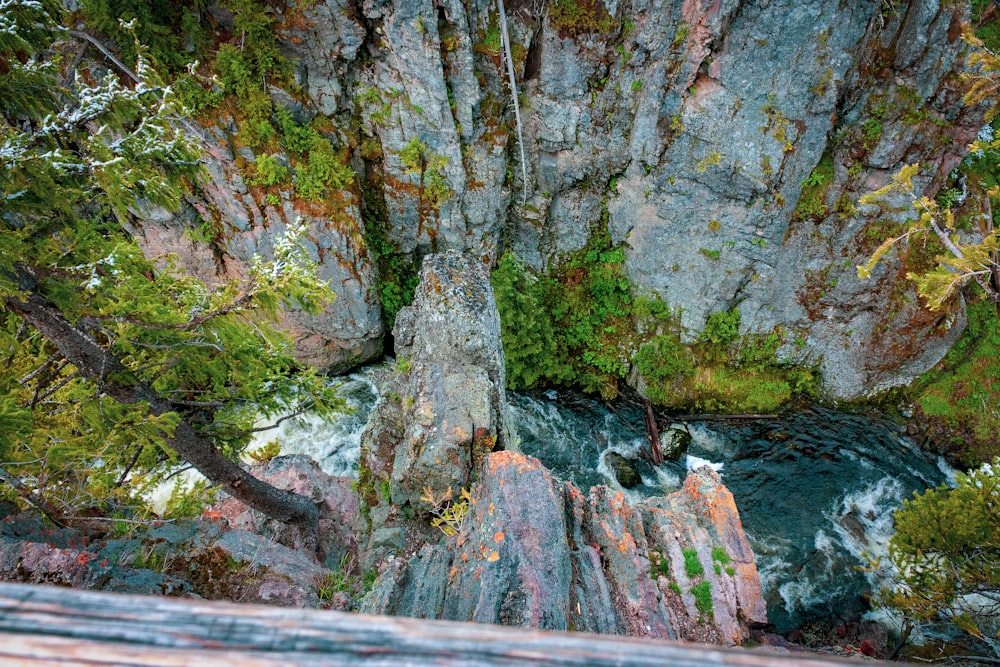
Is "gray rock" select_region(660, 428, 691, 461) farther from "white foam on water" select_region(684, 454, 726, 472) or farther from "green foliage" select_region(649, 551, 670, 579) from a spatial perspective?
"green foliage" select_region(649, 551, 670, 579)

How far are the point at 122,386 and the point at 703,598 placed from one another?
25.2ft

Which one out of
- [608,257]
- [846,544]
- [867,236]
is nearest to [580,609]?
[846,544]

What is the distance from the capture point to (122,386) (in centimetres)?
562

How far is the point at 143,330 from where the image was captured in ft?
17.4

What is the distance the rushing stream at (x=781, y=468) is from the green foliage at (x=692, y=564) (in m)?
6.58

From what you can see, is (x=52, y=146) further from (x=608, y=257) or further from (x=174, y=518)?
(x=608, y=257)

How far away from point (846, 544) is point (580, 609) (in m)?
10.9

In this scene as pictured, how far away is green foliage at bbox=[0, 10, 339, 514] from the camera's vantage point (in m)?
4.18

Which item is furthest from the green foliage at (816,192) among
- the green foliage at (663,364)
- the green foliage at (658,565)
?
the green foliage at (658,565)

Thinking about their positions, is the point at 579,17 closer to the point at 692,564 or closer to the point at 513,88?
the point at 513,88

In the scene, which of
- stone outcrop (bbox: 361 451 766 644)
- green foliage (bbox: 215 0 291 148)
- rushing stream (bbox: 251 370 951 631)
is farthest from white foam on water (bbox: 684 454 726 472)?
green foliage (bbox: 215 0 291 148)

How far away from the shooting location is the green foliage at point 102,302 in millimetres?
4184

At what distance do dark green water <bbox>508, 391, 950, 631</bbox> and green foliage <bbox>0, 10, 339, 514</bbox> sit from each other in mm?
9884

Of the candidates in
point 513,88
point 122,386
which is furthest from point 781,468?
point 122,386
